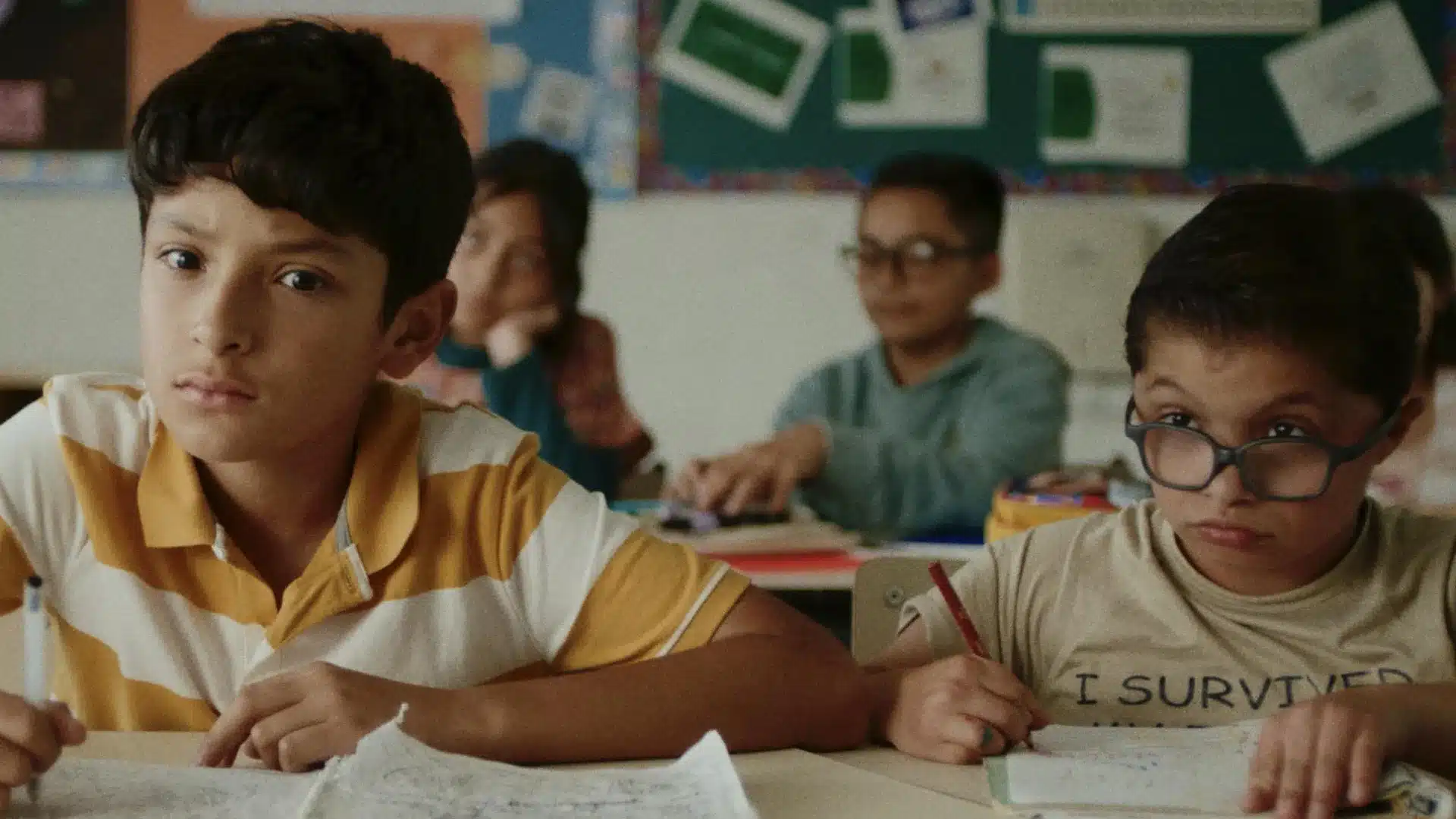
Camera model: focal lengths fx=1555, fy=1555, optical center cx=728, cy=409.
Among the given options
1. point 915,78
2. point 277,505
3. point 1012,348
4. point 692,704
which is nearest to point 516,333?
point 1012,348

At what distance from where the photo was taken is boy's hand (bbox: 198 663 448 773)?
3.13ft

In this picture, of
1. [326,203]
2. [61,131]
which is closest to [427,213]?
[326,203]

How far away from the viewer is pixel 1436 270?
8.93 ft

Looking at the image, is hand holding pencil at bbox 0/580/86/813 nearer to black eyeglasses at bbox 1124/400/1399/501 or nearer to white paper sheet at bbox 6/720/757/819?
white paper sheet at bbox 6/720/757/819

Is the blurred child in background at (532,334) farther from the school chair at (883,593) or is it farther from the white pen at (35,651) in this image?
the white pen at (35,651)

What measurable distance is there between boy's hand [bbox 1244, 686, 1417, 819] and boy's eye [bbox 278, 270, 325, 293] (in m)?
0.71

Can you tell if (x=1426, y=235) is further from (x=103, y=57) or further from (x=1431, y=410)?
(x=103, y=57)

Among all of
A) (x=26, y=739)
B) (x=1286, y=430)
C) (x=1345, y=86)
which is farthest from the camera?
(x=1345, y=86)

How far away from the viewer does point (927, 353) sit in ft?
11.2

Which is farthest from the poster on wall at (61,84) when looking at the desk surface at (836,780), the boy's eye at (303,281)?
the desk surface at (836,780)

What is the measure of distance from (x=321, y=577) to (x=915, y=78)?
Answer: 3.28m

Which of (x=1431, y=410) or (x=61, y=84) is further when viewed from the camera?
(x=61, y=84)

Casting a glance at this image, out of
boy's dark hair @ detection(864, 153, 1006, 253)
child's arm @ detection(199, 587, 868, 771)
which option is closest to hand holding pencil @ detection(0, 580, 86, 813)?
child's arm @ detection(199, 587, 868, 771)

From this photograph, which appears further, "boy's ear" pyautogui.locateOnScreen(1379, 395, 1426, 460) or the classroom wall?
the classroom wall
